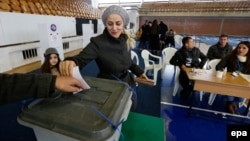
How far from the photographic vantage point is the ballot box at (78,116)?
0.47 m

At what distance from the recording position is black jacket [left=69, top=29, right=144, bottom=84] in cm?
103

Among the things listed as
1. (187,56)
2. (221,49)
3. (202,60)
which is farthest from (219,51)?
(187,56)

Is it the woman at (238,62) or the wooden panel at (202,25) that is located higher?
the wooden panel at (202,25)

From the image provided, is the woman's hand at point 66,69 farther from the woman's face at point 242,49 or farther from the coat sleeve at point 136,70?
the woman's face at point 242,49

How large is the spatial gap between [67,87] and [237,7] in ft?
48.0

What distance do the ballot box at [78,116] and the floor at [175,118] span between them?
1.35m

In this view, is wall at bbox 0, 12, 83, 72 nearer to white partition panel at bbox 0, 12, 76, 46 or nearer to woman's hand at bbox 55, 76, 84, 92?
white partition panel at bbox 0, 12, 76, 46

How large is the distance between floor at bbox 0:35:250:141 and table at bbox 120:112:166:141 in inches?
41.2

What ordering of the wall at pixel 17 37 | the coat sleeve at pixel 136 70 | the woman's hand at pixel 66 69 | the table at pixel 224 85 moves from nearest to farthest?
the woman's hand at pixel 66 69, the coat sleeve at pixel 136 70, the table at pixel 224 85, the wall at pixel 17 37

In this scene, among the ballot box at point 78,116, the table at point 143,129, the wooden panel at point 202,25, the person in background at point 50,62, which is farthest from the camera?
the wooden panel at point 202,25

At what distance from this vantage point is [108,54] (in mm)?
1081

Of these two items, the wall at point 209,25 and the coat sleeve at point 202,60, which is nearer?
the coat sleeve at point 202,60

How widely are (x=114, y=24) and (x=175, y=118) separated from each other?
1.77 m

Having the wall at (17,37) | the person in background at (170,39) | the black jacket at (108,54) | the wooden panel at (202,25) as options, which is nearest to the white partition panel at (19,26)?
the wall at (17,37)
